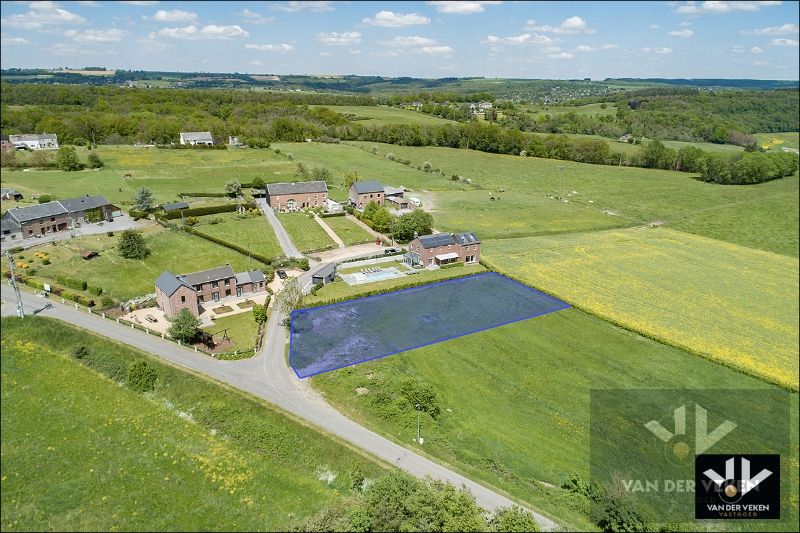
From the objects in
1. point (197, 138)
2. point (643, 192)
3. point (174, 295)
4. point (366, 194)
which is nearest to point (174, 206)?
point (366, 194)

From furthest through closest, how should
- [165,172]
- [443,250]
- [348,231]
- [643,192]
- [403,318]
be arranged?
[643,192]
[165,172]
[348,231]
[443,250]
[403,318]

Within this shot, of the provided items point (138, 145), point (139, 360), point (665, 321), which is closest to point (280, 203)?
point (138, 145)

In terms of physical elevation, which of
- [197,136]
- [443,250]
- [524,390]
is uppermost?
[197,136]

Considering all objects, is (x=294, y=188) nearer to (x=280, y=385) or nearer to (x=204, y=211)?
(x=204, y=211)

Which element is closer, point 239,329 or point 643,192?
point 239,329

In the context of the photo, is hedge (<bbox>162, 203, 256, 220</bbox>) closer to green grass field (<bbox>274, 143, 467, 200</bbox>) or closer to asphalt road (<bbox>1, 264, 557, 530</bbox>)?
green grass field (<bbox>274, 143, 467, 200</bbox>)
